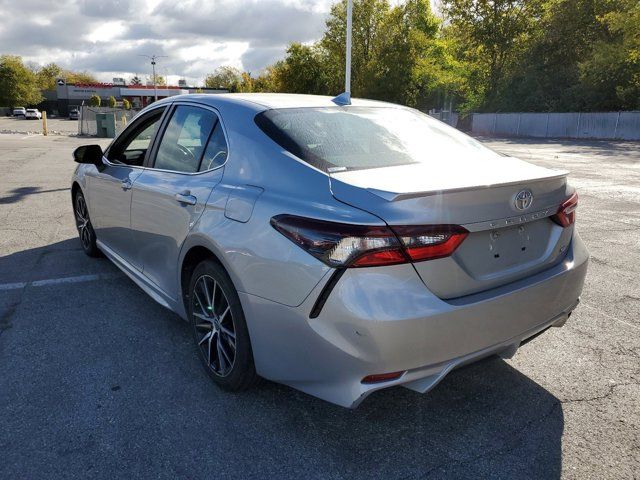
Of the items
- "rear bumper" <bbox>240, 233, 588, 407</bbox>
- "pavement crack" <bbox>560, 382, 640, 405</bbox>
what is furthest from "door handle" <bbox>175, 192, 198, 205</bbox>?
"pavement crack" <bbox>560, 382, 640, 405</bbox>

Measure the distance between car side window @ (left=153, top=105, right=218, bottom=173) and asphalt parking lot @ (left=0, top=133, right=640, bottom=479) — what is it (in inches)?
47.2

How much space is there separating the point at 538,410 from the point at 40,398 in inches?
107

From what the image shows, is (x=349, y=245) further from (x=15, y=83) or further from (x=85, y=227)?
(x=15, y=83)

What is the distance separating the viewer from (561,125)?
116ft

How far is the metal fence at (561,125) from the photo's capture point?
30.6 metres

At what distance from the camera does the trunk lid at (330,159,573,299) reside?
7.11 ft

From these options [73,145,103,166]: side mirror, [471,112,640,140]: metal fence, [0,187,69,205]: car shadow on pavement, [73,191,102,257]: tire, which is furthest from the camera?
[471,112,640,140]: metal fence

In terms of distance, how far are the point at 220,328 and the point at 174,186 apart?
96 cm

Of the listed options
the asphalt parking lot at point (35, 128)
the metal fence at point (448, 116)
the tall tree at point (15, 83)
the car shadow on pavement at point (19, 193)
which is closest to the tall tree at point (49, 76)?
the tall tree at point (15, 83)

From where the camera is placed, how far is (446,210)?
2189mm

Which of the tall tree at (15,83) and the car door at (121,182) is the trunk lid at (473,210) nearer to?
the car door at (121,182)

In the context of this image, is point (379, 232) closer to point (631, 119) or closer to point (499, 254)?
point (499, 254)

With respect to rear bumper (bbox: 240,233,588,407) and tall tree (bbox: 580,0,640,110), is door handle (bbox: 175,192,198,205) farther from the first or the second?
tall tree (bbox: 580,0,640,110)

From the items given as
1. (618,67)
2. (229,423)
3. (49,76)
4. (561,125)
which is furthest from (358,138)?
(49,76)
